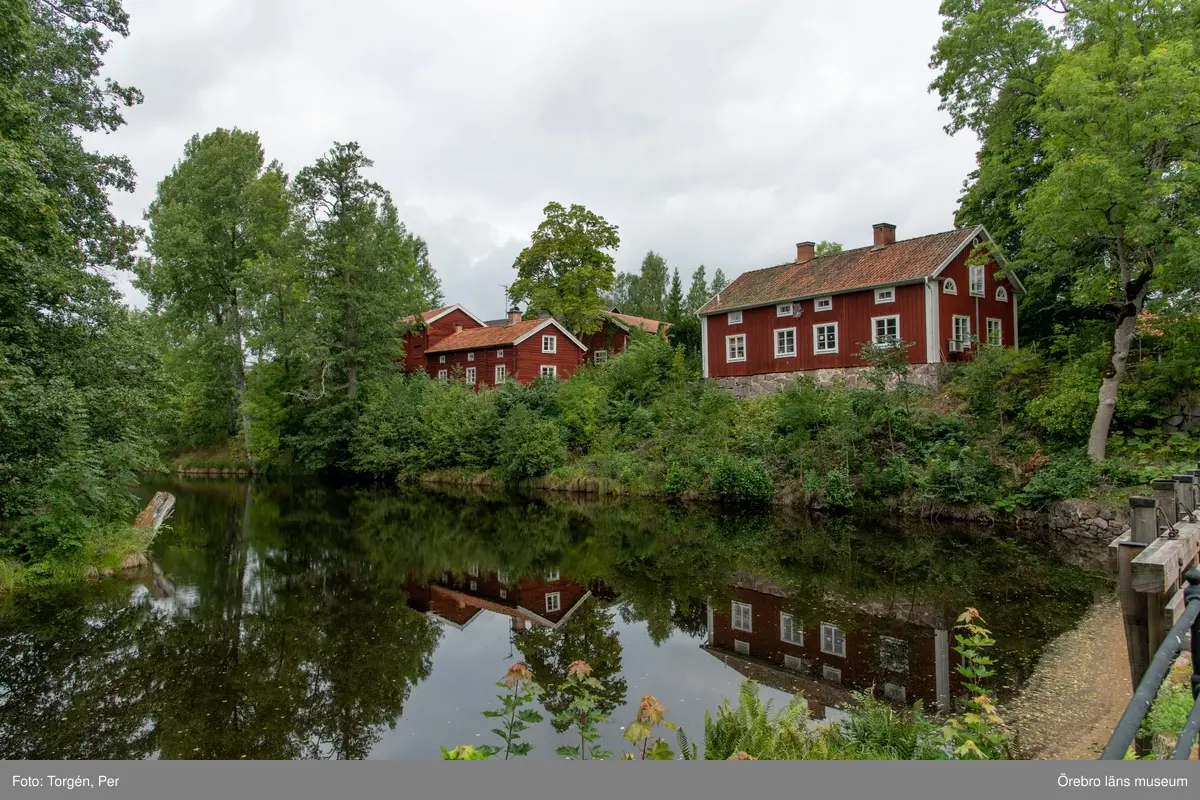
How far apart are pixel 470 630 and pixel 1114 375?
51.4 feet

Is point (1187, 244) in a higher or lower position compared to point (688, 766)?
higher

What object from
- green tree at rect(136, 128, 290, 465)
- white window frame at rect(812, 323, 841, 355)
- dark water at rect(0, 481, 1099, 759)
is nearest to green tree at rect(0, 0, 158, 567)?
dark water at rect(0, 481, 1099, 759)

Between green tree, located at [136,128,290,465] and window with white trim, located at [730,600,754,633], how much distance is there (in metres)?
28.7

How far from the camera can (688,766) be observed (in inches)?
165

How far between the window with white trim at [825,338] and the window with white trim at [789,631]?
1696 centimetres

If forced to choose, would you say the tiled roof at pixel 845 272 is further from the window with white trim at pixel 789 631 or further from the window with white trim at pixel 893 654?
the window with white trim at pixel 893 654

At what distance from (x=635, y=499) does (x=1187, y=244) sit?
16058 mm

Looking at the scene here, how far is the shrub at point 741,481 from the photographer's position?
848 inches

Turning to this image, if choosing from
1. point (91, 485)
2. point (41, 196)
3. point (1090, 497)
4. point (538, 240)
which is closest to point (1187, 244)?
point (1090, 497)

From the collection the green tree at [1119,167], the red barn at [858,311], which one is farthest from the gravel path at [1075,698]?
the red barn at [858,311]

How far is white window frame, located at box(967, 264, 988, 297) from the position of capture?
24938mm

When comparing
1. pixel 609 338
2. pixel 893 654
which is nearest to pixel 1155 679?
pixel 893 654

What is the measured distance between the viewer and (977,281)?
82.5 ft

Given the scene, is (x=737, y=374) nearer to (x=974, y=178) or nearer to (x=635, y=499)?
(x=635, y=499)
